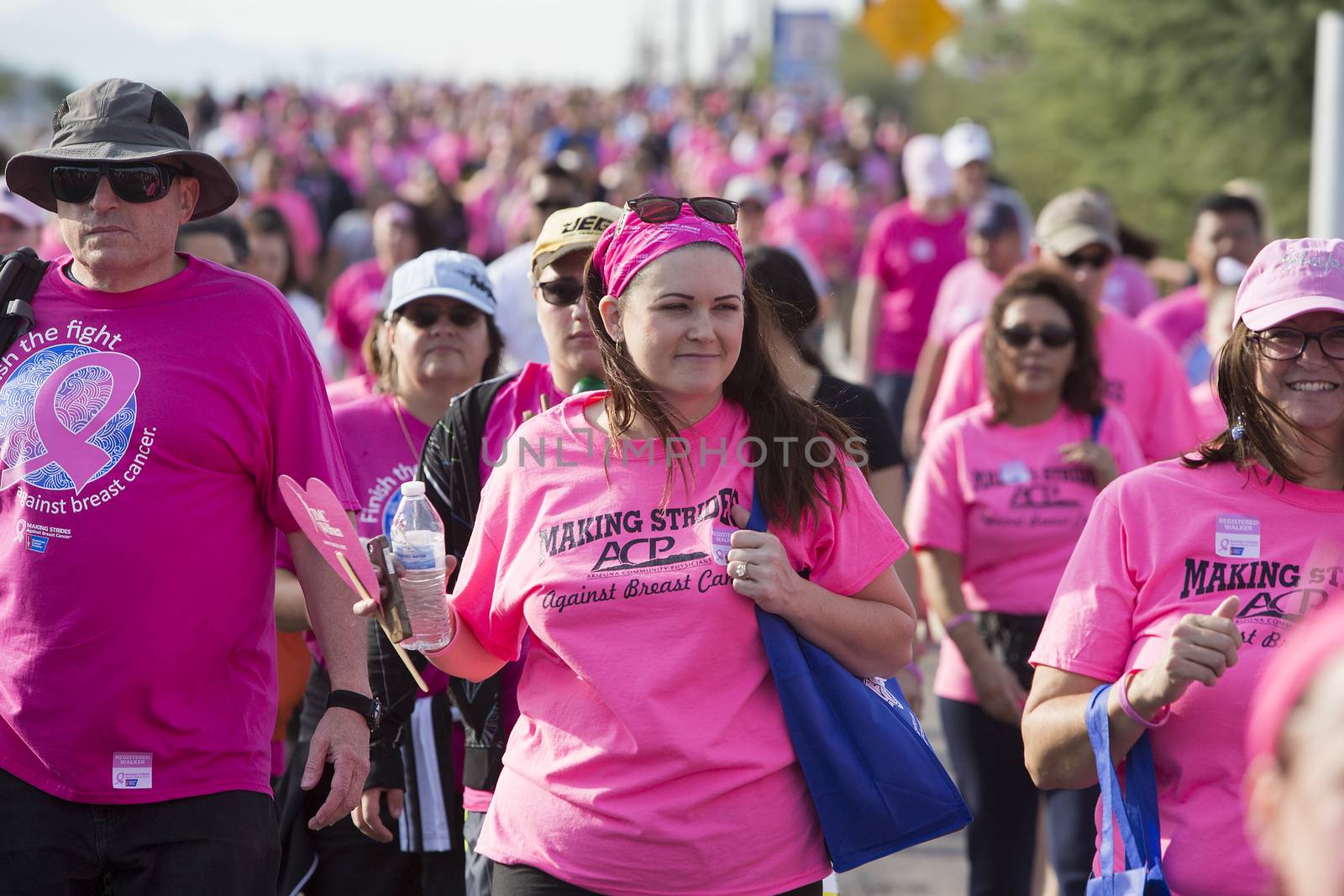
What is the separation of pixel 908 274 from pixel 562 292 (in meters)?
6.36

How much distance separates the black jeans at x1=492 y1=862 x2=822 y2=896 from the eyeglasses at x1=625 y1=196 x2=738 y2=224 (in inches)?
50.5

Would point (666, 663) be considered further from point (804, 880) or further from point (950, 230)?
point (950, 230)

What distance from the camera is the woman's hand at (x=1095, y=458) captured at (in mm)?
5227

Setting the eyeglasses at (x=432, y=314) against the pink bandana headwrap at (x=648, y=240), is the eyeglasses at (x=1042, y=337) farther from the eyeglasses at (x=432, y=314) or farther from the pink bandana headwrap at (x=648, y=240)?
the pink bandana headwrap at (x=648, y=240)

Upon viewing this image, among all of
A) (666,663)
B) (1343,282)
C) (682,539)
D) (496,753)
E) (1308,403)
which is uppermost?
(1343,282)

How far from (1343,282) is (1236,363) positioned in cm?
27

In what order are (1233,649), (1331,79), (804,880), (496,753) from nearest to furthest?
1. (1233,649)
2. (804,880)
3. (496,753)
4. (1331,79)

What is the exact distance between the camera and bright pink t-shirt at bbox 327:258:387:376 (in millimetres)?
9352

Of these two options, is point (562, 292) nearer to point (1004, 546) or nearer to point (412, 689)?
point (412, 689)

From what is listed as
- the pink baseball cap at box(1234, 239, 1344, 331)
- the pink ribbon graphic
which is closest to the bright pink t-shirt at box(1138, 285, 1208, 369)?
the pink baseball cap at box(1234, 239, 1344, 331)

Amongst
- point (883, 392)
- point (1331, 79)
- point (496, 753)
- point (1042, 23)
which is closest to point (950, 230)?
point (883, 392)

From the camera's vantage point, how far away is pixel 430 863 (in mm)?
4488

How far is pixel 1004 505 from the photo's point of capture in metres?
5.24

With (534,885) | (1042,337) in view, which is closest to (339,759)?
(534,885)
